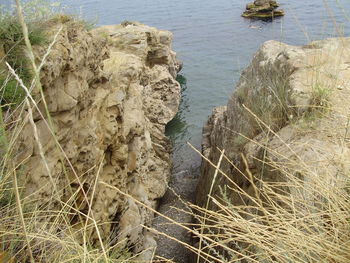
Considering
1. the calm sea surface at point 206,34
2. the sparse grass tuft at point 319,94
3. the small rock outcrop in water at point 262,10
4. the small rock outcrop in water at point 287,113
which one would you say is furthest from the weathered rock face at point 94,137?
the small rock outcrop in water at point 262,10

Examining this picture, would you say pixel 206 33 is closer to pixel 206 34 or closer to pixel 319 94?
pixel 206 34

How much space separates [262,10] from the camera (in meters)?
26.6

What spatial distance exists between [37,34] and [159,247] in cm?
579

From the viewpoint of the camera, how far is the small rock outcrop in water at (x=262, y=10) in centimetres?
2600

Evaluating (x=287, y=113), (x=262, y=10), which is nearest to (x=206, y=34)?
(x=262, y=10)

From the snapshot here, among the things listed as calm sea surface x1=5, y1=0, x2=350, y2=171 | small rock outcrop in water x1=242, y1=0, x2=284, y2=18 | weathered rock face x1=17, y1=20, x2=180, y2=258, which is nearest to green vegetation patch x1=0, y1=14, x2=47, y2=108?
weathered rock face x1=17, y1=20, x2=180, y2=258

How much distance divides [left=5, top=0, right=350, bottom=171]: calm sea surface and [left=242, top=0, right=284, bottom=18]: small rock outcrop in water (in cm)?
69

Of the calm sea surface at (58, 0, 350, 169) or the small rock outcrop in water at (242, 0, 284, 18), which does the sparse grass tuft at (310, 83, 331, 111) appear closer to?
the calm sea surface at (58, 0, 350, 169)

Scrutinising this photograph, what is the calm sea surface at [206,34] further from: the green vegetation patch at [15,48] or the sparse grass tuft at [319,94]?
the green vegetation patch at [15,48]

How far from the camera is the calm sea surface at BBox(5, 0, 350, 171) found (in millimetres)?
15883

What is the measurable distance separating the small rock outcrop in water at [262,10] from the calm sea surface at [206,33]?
0.69m

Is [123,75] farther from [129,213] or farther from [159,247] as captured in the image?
[159,247]

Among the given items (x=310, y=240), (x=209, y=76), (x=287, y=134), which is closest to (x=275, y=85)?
(x=287, y=134)

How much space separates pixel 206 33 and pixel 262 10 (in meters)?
5.90
